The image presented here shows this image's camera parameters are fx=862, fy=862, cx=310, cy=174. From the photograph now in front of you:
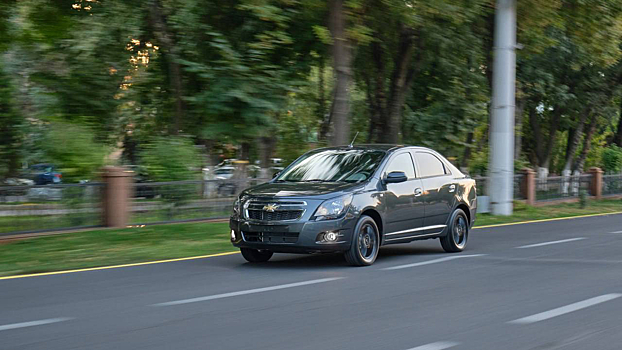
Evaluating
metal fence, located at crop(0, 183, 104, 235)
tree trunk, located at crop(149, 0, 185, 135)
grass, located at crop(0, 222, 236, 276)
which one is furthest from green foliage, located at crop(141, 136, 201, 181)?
tree trunk, located at crop(149, 0, 185, 135)

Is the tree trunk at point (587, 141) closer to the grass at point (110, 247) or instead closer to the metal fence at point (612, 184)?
the metal fence at point (612, 184)

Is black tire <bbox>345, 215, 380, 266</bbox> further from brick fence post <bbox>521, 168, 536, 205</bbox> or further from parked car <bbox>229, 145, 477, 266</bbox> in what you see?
brick fence post <bbox>521, 168, 536, 205</bbox>

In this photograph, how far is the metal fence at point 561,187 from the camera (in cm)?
2980

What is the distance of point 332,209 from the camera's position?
11.1m

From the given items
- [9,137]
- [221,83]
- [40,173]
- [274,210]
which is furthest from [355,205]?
[9,137]

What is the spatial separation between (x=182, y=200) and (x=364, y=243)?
7929 millimetres

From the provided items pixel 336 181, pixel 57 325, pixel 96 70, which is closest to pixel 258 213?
pixel 336 181

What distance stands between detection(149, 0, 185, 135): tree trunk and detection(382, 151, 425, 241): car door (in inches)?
447

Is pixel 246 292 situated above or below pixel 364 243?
below

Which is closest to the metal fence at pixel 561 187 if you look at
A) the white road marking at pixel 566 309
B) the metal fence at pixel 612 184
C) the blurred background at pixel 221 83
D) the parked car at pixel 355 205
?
the blurred background at pixel 221 83

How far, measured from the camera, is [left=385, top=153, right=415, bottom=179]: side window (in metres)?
12.5

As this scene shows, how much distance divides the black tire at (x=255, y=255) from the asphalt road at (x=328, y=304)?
0.16 m

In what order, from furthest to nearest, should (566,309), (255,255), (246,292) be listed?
(255,255) → (246,292) → (566,309)

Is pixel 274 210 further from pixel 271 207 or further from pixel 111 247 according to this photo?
pixel 111 247
